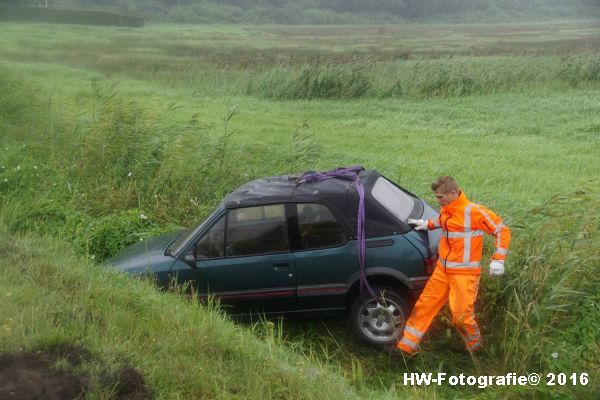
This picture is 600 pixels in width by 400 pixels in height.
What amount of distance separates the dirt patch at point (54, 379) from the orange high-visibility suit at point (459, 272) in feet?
8.90

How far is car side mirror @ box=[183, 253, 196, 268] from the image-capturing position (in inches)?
265

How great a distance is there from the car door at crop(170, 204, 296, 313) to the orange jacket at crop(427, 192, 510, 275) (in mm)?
1454

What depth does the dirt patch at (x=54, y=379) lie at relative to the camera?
397cm

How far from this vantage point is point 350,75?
20938 mm

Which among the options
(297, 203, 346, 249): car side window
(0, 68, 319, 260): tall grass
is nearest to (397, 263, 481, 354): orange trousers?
(297, 203, 346, 249): car side window

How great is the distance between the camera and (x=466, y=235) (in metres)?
6.04

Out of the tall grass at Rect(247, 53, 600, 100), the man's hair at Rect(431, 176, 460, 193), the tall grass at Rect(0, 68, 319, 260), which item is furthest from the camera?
the tall grass at Rect(247, 53, 600, 100)

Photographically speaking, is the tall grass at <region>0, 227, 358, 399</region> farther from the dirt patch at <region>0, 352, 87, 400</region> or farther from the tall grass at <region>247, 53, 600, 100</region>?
the tall grass at <region>247, 53, 600, 100</region>

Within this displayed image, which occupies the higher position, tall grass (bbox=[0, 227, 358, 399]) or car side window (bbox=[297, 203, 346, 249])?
car side window (bbox=[297, 203, 346, 249])

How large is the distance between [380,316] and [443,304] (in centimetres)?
59

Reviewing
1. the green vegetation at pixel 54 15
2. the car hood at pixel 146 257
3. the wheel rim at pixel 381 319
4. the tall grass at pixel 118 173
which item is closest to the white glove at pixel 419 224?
the wheel rim at pixel 381 319

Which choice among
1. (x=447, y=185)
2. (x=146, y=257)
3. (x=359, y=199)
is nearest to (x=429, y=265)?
(x=447, y=185)

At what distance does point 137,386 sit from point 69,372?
16.9 inches

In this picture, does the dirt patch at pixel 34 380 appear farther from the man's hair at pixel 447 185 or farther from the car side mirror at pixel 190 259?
the man's hair at pixel 447 185
